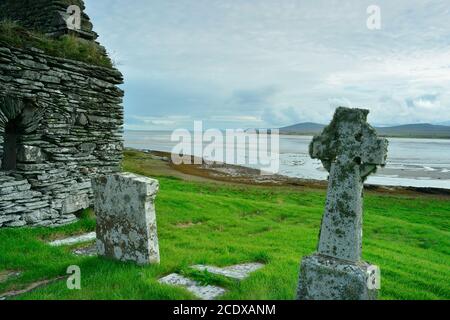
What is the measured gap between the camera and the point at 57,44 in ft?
37.2

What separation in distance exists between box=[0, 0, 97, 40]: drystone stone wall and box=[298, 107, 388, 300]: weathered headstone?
1108cm

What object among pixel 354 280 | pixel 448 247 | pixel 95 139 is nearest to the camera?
pixel 354 280

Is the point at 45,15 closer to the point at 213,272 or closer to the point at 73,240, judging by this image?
the point at 73,240

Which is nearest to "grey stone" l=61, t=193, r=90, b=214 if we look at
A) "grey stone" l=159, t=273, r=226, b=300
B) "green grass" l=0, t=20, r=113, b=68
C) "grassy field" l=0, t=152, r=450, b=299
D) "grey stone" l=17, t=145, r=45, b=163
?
"grassy field" l=0, t=152, r=450, b=299

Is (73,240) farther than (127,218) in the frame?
Yes

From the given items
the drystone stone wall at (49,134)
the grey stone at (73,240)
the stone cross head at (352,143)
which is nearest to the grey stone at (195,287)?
the stone cross head at (352,143)

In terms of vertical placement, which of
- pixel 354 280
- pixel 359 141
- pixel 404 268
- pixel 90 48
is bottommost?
pixel 404 268

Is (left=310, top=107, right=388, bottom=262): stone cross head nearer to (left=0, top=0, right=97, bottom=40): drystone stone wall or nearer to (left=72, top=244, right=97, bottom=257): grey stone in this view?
(left=72, top=244, right=97, bottom=257): grey stone

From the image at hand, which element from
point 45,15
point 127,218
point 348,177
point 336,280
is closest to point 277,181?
point 45,15

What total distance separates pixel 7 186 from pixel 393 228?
46.7 feet

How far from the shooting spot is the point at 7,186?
32.6ft

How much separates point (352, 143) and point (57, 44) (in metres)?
9.69
